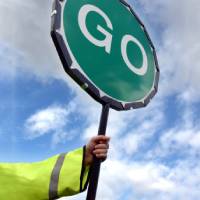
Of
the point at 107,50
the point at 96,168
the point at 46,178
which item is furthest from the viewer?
the point at 46,178

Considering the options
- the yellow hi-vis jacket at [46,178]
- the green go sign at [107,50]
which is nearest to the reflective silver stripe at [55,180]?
the yellow hi-vis jacket at [46,178]

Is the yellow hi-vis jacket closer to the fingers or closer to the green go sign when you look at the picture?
the fingers

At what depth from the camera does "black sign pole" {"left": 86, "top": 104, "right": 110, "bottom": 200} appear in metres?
2.87

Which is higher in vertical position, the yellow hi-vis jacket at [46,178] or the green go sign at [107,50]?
the green go sign at [107,50]

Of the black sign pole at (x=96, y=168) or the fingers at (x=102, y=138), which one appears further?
the fingers at (x=102, y=138)

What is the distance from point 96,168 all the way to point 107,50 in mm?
876

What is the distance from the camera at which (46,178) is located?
3598 mm

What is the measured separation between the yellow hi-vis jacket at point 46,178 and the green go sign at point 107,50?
54cm

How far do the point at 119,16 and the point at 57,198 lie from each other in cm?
147

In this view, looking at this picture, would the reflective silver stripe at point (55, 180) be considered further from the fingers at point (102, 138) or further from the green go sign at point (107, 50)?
the green go sign at point (107, 50)

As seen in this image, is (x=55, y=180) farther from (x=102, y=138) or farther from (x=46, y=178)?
(x=102, y=138)

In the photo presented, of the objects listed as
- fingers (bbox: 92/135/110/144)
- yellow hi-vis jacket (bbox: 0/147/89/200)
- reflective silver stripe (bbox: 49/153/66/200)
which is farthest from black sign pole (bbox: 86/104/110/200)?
reflective silver stripe (bbox: 49/153/66/200)

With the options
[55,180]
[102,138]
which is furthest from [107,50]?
[55,180]

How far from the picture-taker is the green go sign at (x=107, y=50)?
3051 mm
